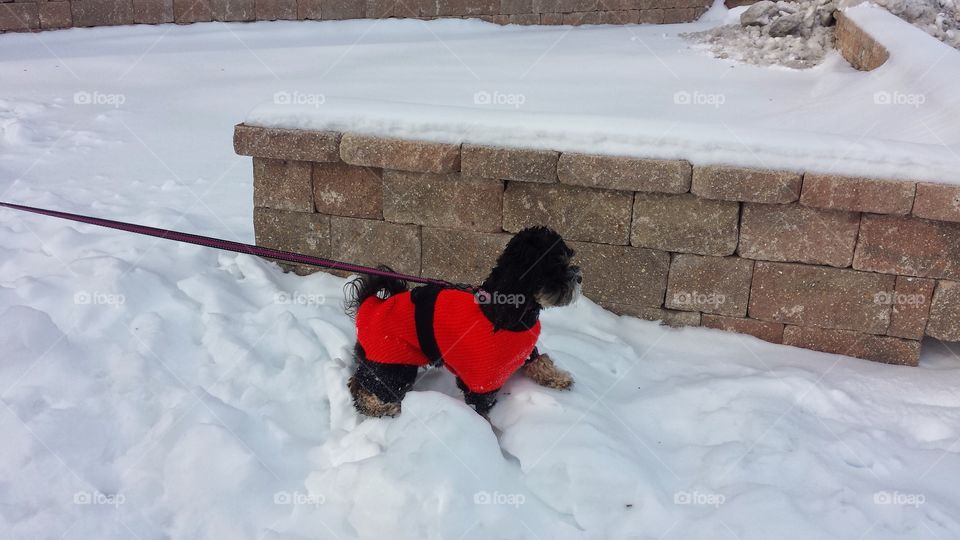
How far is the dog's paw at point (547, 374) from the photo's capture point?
2.95 m

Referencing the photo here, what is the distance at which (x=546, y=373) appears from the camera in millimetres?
2951

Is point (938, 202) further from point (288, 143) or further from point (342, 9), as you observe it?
point (342, 9)

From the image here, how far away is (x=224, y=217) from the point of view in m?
4.85

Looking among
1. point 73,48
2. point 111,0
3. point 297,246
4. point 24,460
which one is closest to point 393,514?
point 24,460

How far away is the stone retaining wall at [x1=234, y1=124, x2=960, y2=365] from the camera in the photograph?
3.20 m

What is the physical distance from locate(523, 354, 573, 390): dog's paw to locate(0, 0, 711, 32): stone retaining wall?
21.9ft

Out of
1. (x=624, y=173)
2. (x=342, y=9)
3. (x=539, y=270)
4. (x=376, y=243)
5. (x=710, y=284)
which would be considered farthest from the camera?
(x=342, y=9)

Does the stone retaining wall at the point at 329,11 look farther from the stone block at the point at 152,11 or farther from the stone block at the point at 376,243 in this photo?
the stone block at the point at 376,243

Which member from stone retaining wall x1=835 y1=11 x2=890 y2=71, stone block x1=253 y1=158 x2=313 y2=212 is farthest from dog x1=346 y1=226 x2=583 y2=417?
stone retaining wall x1=835 y1=11 x2=890 y2=71

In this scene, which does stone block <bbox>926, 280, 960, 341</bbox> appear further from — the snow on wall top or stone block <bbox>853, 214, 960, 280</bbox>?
the snow on wall top

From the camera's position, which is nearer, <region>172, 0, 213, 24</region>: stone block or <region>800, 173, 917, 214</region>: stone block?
<region>800, 173, 917, 214</region>: stone block

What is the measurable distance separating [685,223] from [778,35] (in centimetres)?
437

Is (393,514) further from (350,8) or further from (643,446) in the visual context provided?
(350,8)

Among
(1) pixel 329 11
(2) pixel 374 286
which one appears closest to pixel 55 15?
(1) pixel 329 11
